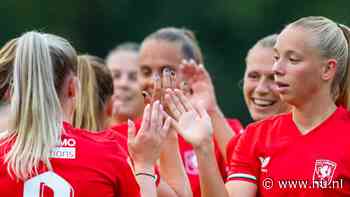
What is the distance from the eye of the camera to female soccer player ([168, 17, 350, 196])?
5.42 metres

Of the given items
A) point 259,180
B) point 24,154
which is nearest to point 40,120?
point 24,154

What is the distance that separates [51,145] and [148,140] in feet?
1.52

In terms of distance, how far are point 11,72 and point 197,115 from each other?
0.90m

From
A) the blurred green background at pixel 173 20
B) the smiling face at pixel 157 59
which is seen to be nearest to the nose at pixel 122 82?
the smiling face at pixel 157 59

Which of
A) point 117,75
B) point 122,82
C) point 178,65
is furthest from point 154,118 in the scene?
point 117,75

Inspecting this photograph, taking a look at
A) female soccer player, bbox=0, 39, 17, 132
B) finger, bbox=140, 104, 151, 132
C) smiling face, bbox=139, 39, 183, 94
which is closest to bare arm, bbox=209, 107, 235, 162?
smiling face, bbox=139, 39, 183, 94

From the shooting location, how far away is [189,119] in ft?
17.7

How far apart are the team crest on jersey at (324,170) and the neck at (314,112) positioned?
209 millimetres

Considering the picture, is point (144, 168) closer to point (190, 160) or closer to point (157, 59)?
point (190, 160)

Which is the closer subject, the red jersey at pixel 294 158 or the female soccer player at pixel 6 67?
the female soccer player at pixel 6 67

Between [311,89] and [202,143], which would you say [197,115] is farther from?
[311,89]

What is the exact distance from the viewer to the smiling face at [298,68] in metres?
5.53

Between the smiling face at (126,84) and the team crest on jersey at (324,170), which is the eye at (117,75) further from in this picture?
the team crest on jersey at (324,170)

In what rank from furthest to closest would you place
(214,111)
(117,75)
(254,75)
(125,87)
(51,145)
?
(117,75) < (125,87) < (214,111) < (254,75) < (51,145)
